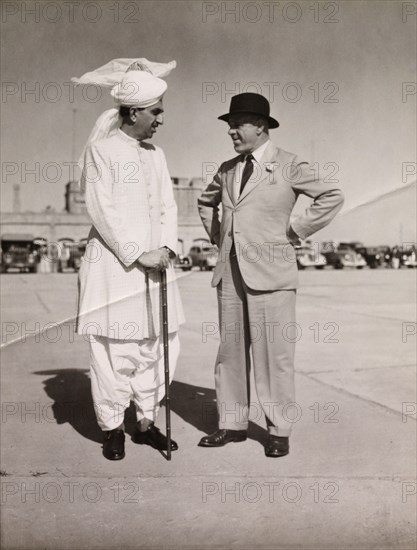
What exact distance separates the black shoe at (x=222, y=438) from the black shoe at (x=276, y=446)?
0.80ft

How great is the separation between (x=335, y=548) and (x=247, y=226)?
1.72m

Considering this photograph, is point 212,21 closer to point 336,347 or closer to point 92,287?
point 92,287

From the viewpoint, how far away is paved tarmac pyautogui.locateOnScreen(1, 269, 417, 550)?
2781mm

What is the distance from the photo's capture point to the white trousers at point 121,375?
12.4ft

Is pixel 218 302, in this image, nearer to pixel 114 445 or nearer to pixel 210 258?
pixel 114 445

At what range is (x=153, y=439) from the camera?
3924mm

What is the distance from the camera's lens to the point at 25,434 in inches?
164

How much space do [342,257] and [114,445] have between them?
3728 cm

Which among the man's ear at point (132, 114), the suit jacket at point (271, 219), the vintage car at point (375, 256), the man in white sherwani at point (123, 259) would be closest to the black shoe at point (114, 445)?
the man in white sherwani at point (123, 259)

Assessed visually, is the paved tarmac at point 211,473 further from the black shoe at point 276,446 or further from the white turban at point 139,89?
the white turban at point 139,89

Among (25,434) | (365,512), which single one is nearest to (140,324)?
(25,434)

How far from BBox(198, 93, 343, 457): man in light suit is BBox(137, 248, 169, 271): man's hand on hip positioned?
0.36 m

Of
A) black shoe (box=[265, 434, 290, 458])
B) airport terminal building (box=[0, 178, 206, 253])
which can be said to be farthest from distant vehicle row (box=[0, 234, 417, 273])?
black shoe (box=[265, 434, 290, 458])

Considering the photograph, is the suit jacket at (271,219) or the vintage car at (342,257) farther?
the vintage car at (342,257)
